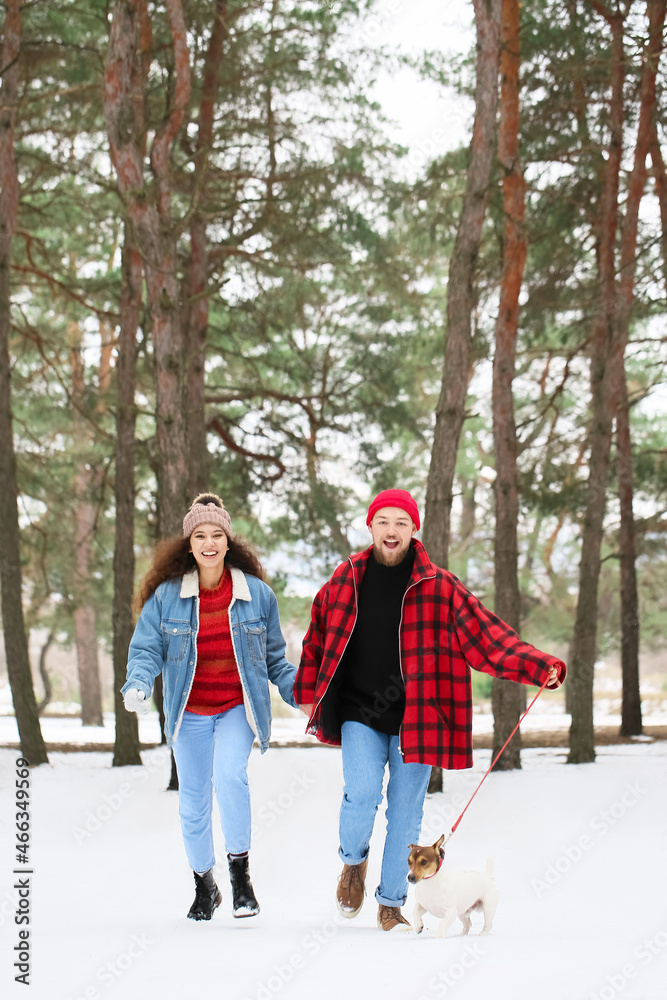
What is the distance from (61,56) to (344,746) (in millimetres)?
9643

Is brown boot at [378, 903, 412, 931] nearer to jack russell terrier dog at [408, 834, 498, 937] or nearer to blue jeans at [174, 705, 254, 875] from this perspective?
jack russell terrier dog at [408, 834, 498, 937]

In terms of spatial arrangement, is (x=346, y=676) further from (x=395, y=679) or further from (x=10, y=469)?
(x=10, y=469)

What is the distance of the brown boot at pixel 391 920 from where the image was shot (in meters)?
3.97

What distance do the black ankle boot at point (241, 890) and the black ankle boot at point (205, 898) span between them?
11 cm

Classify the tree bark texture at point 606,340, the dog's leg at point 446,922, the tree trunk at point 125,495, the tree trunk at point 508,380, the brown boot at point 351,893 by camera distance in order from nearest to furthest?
1. the dog's leg at point 446,922
2. the brown boot at point 351,893
3. the tree trunk at point 508,380
4. the tree bark texture at point 606,340
5. the tree trunk at point 125,495

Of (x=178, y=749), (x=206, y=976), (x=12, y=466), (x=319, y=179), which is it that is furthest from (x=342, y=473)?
(x=206, y=976)

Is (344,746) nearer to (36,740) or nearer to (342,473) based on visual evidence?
(36,740)

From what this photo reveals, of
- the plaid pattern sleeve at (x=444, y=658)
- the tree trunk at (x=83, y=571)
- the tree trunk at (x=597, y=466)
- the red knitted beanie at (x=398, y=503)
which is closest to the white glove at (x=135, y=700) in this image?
the plaid pattern sleeve at (x=444, y=658)

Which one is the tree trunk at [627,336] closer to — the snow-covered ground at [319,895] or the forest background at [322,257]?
the forest background at [322,257]

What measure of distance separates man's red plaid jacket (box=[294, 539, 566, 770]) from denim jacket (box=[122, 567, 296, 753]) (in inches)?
10.6

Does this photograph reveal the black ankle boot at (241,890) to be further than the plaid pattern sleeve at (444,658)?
Yes

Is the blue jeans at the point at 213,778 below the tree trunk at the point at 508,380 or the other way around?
below

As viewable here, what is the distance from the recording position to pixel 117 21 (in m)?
8.59

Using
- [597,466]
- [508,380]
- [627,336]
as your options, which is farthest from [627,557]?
[508,380]
